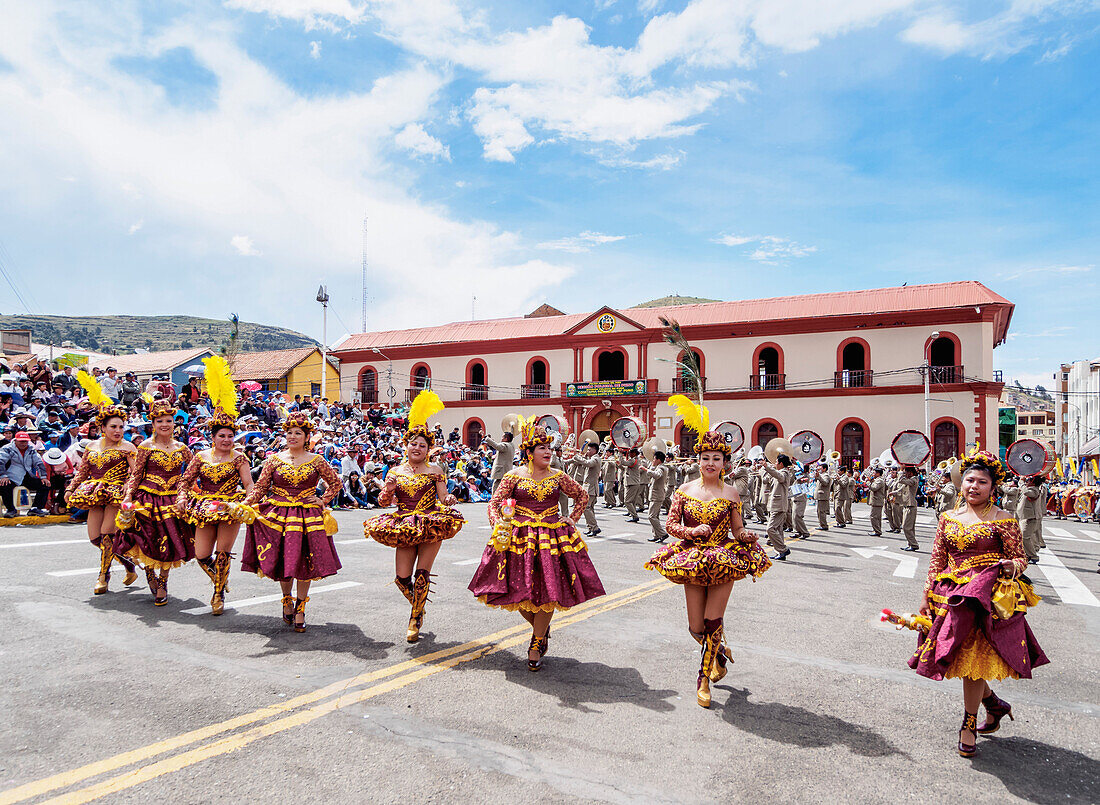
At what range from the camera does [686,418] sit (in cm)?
614

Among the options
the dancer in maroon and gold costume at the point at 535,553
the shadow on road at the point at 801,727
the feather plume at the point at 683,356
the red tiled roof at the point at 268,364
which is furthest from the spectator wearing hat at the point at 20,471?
the red tiled roof at the point at 268,364

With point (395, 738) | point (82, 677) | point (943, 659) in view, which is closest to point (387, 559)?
point (82, 677)

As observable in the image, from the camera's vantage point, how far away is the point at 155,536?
7.05 meters

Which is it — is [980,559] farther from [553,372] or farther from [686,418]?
[553,372]

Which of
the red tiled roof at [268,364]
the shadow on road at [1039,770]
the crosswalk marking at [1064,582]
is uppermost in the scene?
the red tiled roof at [268,364]

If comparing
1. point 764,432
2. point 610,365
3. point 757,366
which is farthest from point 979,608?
point 610,365

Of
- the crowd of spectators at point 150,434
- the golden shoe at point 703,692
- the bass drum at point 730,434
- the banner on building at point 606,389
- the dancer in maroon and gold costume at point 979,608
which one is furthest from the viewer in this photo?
the banner on building at point 606,389

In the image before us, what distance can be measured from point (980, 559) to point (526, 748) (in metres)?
2.89

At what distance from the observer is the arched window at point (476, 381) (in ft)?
128

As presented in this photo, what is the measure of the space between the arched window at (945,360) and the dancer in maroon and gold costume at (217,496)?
2991 cm

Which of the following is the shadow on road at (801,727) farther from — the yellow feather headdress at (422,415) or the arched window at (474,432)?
the arched window at (474,432)

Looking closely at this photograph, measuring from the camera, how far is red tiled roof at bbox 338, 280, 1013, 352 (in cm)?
3038

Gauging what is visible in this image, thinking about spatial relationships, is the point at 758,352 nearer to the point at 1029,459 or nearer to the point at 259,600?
the point at 1029,459

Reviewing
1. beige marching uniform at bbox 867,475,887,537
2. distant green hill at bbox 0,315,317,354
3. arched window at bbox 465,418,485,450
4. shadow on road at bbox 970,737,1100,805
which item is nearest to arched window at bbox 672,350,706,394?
arched window at bbox 465,418,485,450
